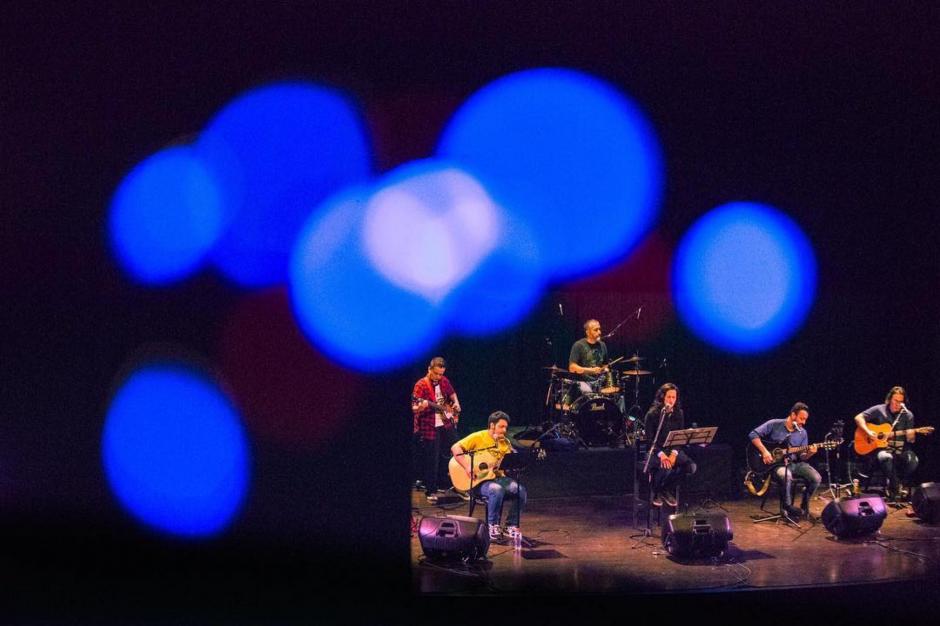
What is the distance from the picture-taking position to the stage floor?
7277mm

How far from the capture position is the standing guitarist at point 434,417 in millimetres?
10109

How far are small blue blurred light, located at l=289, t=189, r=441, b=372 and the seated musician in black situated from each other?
3493 millimetres

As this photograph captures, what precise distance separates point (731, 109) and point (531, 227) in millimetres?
3222

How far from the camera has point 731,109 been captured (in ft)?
28.5

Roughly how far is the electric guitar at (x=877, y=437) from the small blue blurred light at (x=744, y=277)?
81.0 inches

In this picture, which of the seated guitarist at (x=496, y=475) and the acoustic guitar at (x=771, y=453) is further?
the acoustic guitar at (x=771, y=453)

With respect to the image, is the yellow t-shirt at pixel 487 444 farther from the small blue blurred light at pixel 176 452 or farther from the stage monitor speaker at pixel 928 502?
the stage monitor speaker at pixel 928 502

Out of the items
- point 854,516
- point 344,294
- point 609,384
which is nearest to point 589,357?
point 609,384

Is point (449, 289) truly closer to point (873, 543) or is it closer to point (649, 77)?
point (649, 77)

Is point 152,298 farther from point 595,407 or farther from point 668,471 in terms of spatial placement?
point 595,407

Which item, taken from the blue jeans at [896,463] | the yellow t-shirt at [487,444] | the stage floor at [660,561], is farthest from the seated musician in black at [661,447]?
the blue jeans at [896,463]

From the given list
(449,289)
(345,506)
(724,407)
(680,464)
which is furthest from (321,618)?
(724,407)

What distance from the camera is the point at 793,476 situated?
31.5 ft

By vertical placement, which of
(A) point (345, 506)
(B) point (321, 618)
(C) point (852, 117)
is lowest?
(B) point (321, 618)
